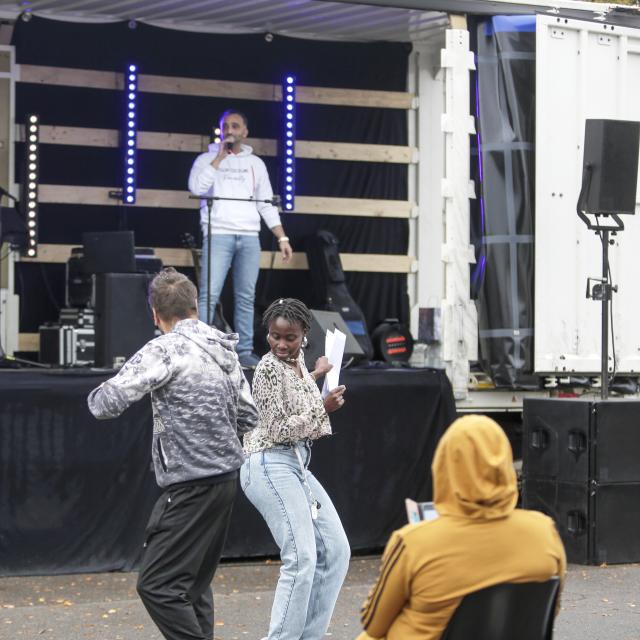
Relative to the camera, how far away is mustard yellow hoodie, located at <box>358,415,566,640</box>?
351 cm

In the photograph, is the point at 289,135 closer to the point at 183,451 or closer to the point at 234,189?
the point at 234,189

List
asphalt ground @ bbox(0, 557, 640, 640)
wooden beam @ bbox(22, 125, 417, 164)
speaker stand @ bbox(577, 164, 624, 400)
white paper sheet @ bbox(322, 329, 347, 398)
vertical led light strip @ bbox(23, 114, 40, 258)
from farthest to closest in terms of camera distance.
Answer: wooden beam @ bbox(22, 125, 417, 164)
vertical led light strip @ bbox(23, 114, 40, 258)
speaker stand @ bbox(577, 164, 624, 400)
asphalt ground @ bbox(0, 557, 640, 640)
white paper sheet @ bbox(322, 329, 347, 398)

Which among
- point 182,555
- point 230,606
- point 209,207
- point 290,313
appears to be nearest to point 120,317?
point 209,207

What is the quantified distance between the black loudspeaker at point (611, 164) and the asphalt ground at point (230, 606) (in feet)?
8.50

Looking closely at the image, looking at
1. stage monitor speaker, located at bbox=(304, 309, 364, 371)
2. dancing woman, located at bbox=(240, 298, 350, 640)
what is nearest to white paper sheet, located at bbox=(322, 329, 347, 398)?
dancing woman, located at bbox=(240, 298, 350, 640)

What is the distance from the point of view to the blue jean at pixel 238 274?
11289mm

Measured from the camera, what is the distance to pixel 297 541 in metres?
5.94

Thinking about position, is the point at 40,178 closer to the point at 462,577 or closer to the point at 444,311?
the point at 444,311

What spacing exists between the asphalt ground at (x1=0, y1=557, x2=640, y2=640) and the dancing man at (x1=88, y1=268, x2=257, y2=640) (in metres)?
1.86

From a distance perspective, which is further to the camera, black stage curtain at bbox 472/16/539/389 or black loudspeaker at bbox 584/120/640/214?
black stage curtain at bbox 472/16/539/389

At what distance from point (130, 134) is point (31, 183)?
1015mm

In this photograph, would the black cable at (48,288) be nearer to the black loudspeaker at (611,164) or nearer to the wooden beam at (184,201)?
the wooden beam at (184,201)

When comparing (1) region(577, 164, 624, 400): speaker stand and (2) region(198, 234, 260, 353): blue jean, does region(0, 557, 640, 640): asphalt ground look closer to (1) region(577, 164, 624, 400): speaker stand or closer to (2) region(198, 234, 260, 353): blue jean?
(1) region(577, 164, 624, 400): speaker stand

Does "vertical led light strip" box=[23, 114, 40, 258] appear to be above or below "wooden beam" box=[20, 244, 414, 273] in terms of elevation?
above
